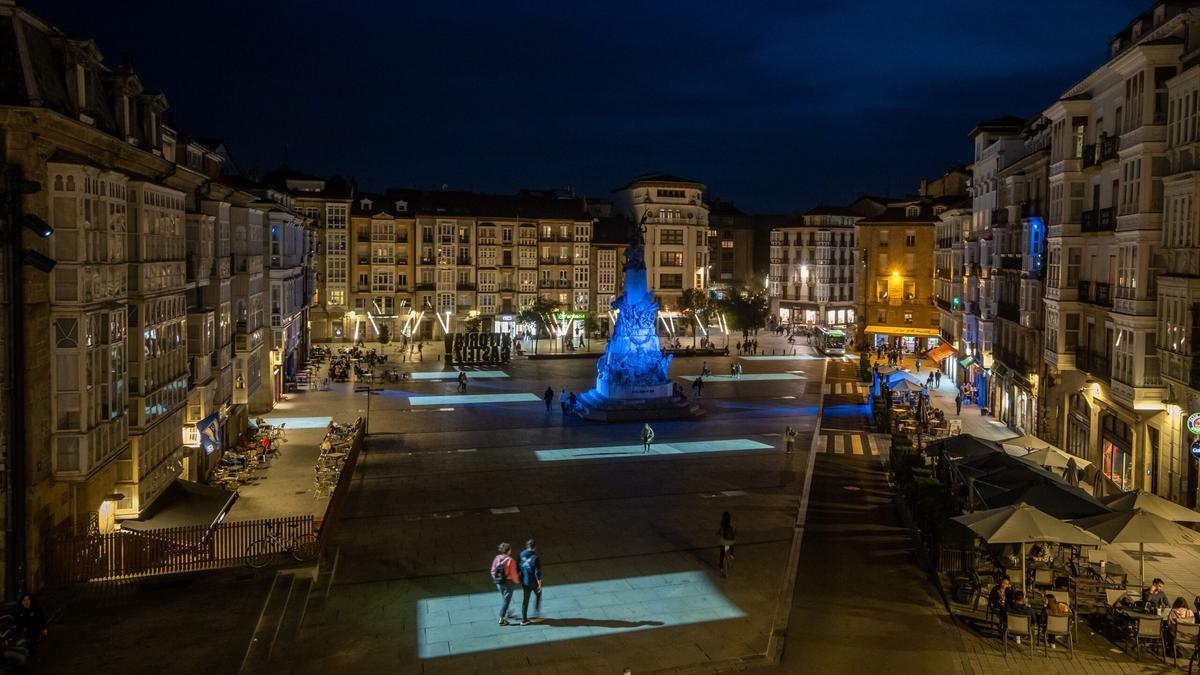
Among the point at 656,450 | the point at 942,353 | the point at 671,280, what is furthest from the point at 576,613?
the point at 671,280

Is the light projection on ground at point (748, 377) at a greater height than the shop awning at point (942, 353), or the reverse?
the shop awning at point (942, 353)

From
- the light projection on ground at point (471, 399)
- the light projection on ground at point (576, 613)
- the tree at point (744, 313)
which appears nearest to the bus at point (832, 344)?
the tree at point (744, 313)

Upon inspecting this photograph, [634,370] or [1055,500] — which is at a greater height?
[634,370]

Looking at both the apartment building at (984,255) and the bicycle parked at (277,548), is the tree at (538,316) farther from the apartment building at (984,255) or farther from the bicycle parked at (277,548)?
the bicycle parked at (277,548)

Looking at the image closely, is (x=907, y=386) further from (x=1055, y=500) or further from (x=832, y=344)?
(x=832, y=344)

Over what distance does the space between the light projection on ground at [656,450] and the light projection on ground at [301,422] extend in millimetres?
12549

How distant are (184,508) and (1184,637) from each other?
72.8 ft

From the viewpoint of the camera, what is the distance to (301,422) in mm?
44531

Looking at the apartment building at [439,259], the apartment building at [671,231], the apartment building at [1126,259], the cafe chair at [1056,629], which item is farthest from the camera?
the apartment building at [671,231]

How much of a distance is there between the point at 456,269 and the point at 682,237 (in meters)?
28.7

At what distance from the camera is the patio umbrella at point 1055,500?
20.6 meters

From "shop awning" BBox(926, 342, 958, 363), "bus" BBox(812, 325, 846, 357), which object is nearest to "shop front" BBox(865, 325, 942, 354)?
"bus" BBox(812, 325, 846, 357)

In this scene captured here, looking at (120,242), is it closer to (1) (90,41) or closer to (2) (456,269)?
(1) (90,41)

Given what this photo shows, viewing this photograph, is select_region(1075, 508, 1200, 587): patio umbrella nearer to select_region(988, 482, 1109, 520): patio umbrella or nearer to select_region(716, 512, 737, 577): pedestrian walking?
select_region(988, 482, 1109, 520): patio umbrella
